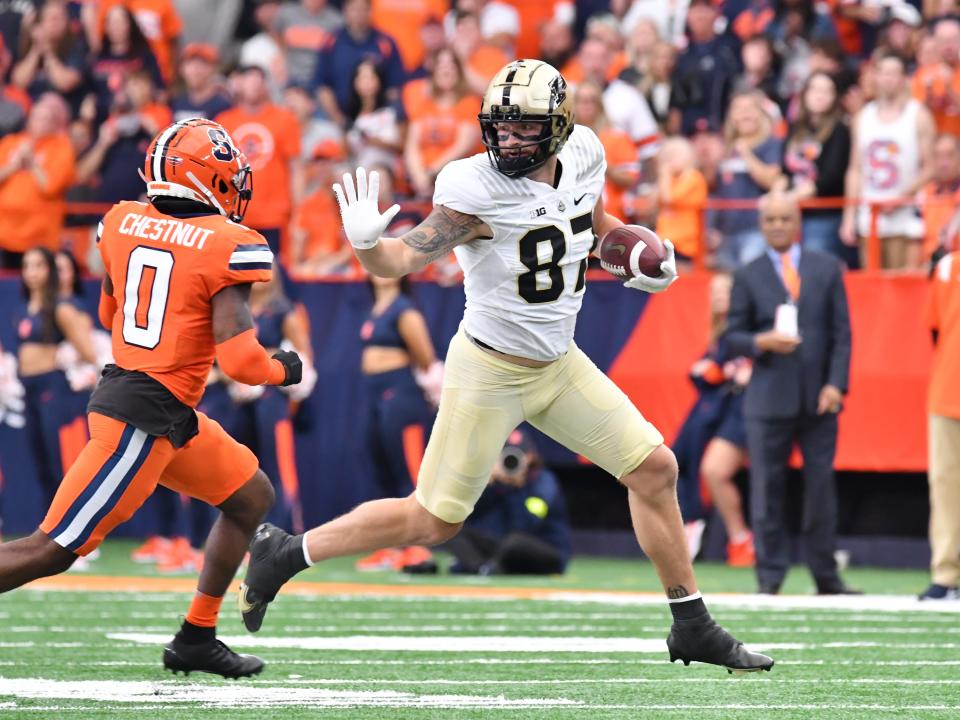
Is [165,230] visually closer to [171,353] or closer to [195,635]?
→ [171,353]

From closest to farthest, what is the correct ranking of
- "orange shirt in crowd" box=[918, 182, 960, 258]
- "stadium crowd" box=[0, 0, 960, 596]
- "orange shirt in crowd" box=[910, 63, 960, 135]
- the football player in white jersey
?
the football player in white jersey
"orange shirt in crowd" box=[918, 182, 960, 258]
"stadium crowd" box=[0, 0, 960, 596]
"orange shirt in crowd" box=[910, 63, 960, 135]

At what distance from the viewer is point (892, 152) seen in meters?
11.6

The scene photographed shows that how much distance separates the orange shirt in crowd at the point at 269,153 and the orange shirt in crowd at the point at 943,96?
14.5ft

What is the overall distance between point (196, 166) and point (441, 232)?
770 millimetres

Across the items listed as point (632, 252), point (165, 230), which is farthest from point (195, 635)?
point (632, 252)

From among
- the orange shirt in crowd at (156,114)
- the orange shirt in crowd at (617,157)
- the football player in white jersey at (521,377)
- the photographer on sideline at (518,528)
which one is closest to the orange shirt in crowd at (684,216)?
the orange shirt in crowd at (617,157)

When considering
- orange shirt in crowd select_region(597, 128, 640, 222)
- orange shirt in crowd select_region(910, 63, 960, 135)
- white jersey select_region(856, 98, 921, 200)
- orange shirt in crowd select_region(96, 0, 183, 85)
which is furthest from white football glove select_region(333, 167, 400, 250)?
orange shirt in crowd select_region(96, 0, 183, 85)

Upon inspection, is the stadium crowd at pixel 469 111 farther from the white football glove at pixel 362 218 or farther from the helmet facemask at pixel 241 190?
the white football glove at pixel 362 218

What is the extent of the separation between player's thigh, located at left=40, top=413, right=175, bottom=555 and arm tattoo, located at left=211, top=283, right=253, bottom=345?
1.26ft

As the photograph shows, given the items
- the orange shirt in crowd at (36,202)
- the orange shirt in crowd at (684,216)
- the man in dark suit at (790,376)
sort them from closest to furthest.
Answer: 1. the man in dark suit at (790,376)
2. the orange shirt in crowd at (684,216)
3. the orange shirt in crowd at (36,202)

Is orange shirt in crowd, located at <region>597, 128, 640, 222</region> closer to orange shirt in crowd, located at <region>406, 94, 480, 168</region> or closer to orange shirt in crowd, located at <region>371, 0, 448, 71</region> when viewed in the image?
orange shirt in crowd, located at <region>406, 94, 480, 168</region>

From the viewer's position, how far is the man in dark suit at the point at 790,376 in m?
9.59

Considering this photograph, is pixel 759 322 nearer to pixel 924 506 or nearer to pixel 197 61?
pixel 924 506

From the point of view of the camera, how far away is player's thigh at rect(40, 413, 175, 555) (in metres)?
5.55
